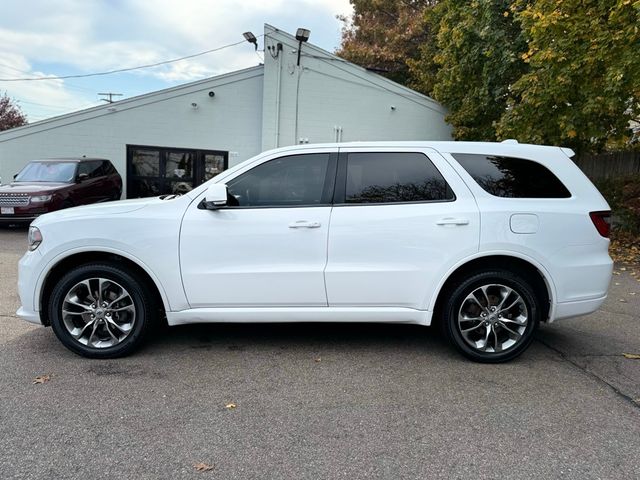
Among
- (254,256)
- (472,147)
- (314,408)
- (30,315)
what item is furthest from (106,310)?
(472,147)

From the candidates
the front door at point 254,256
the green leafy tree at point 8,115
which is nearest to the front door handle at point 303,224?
the front door at point 254,256

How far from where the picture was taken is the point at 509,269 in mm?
4074

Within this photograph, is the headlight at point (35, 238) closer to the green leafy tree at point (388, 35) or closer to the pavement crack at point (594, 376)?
the pavement crack at point (594, 376)

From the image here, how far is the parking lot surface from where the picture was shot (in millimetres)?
2617

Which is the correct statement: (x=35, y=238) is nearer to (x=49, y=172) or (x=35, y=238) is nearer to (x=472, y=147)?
(x=472, y=147)

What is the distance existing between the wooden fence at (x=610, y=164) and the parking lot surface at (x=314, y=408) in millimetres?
9183

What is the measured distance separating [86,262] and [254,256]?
1.44 metres

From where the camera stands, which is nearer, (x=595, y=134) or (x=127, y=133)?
(x=595, y=134)

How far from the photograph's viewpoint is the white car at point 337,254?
3.89 metres

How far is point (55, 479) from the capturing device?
2.44 m

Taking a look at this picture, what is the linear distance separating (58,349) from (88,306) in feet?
1.98

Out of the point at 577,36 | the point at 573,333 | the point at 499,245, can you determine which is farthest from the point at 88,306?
the point at 577,36

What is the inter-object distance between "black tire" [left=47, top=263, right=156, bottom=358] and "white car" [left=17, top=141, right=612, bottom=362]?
0.4 inches

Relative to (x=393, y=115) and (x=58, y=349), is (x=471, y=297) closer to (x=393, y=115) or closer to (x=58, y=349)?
(x=58, y=349)
